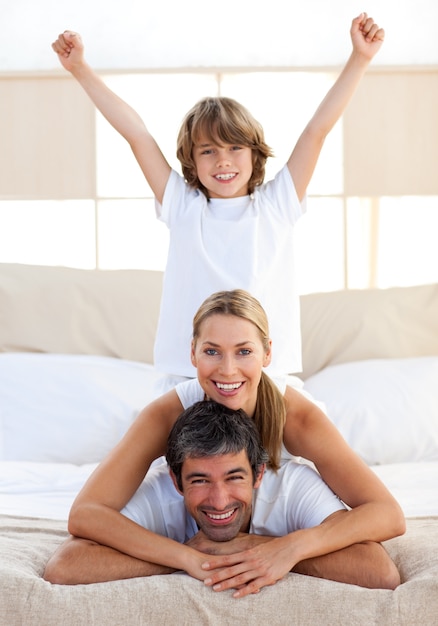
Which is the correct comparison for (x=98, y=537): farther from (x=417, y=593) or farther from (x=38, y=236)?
(x=38, y=236)

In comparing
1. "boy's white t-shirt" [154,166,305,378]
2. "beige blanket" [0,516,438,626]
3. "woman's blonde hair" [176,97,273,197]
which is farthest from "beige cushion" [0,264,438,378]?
"beige blanket" [0,516,438,626]

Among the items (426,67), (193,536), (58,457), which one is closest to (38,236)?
(58,457)

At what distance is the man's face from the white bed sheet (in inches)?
17.5

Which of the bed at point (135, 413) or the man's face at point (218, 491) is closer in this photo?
the bed at point (135, 413)

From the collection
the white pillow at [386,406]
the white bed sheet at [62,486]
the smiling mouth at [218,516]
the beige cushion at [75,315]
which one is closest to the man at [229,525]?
the smiling mouth at [218,516]

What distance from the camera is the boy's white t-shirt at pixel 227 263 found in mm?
2055

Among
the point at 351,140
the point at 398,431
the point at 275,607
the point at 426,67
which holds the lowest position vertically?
the point at 275,607

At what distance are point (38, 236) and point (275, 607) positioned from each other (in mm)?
2163

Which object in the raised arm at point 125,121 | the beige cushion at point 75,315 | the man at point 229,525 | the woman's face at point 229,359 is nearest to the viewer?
the man at point 229,525

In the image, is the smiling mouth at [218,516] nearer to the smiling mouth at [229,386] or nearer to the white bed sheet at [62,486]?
the smiling mouth at [229,386]

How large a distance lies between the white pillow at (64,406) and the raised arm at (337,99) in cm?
79

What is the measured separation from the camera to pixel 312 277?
3.35 m

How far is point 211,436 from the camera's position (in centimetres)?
165

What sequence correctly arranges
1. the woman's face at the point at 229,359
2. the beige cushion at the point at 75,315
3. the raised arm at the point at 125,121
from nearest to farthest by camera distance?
the woman's face at the point at 229,359 < the raised arm at the point at 125,121 < the beige cushion at the point at 75,315
